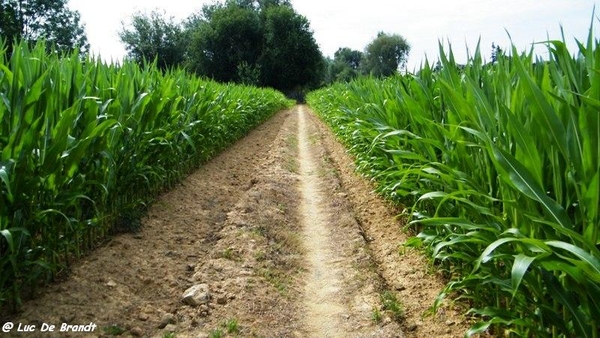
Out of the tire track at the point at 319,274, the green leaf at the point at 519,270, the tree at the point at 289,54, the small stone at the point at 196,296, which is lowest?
the tire track at the point at 319,274

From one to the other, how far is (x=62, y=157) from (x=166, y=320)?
1194 millimetres

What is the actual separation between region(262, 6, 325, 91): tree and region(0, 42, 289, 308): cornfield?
48.7 meters

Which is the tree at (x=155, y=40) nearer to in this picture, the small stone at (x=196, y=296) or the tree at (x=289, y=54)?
the tree at (x=289, y=54)

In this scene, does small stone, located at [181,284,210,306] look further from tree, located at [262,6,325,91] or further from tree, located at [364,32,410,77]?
tree, located at [364,32,410,77]

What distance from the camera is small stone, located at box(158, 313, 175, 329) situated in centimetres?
297

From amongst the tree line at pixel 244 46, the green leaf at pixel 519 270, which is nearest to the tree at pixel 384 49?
the tree line at pixel 244 46

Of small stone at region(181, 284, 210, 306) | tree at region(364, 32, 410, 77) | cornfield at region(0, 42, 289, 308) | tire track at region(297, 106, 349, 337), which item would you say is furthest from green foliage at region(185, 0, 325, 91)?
small stone at region(181, 284, 210, 306)

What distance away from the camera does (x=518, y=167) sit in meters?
1.96

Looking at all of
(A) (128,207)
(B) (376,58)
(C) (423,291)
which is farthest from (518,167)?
(B) (376,58)

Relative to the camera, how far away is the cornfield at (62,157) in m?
2.71

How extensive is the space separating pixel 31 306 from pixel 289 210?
3385 millimetres

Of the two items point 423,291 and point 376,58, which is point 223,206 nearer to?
point 423,291

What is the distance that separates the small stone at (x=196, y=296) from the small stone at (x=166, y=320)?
0.67 feet

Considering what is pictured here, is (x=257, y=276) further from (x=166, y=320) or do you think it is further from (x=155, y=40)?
(x=155, y=40)
